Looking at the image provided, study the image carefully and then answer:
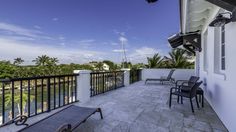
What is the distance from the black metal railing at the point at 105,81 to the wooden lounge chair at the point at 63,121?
2747 millimetres

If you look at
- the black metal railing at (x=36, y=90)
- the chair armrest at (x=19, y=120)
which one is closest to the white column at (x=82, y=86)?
the black metal railing at (x=36, y=90)

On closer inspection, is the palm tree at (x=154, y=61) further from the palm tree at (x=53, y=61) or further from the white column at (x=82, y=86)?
the palm tree at (x=53, y=61)

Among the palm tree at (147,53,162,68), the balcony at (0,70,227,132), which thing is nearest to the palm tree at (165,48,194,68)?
the palm tree at (147,53,162,68)

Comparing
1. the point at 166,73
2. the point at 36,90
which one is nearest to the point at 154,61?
the point at 166,73

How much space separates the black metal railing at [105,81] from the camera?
605 centimetres

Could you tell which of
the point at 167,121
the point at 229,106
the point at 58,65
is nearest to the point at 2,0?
the point at 167,121

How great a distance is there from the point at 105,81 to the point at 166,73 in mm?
6354

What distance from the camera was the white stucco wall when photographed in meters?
11.3

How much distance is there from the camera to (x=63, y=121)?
2598 millimetres

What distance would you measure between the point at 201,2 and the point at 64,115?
4167mm

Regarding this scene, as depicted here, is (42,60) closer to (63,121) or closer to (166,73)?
(166,73)

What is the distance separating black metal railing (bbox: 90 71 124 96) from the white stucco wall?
380 centimetres

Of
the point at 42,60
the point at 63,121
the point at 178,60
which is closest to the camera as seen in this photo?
the point at 63,121

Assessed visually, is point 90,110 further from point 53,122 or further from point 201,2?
point 201,2
